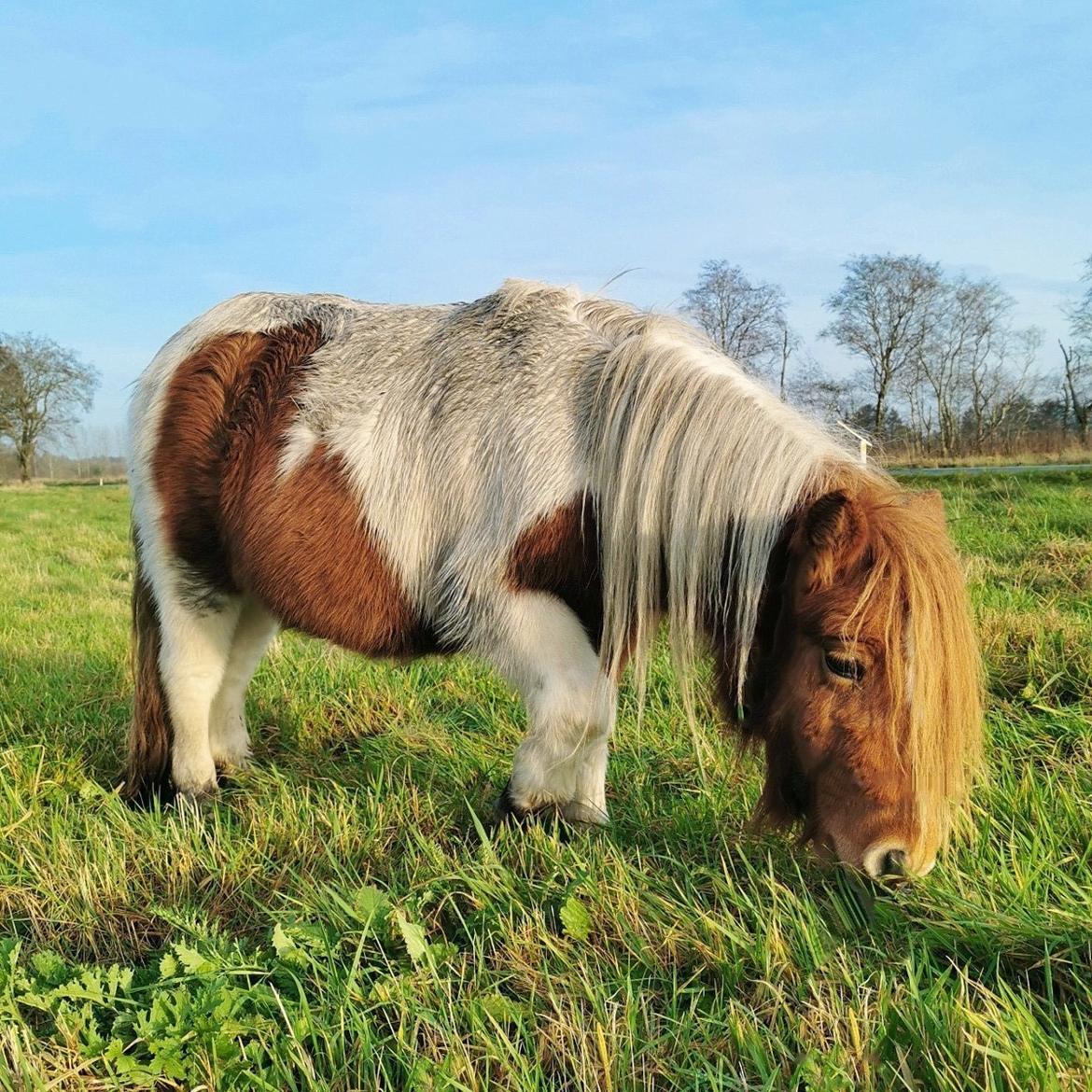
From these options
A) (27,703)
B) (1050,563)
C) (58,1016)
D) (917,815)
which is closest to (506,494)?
(917,815)

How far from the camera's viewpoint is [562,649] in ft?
8.46

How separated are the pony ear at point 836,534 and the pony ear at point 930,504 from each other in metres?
0.31

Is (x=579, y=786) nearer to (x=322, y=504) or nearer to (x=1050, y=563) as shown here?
(x=322, y=504)

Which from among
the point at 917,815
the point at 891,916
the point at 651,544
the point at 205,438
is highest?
the point at 205,438

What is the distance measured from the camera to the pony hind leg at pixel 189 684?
3.39 m

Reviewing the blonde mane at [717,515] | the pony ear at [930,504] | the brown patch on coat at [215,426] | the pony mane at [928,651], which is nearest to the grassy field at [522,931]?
the pony mane at [928,651]

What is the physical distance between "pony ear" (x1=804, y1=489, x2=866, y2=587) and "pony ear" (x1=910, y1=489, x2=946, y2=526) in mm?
309

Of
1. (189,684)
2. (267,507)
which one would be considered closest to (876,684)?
(267,507)

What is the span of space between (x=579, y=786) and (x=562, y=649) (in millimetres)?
552

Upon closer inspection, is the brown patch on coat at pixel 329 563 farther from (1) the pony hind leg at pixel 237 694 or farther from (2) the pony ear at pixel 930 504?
(2) the pony ear at pixel 930 504

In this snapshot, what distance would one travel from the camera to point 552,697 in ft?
8.25

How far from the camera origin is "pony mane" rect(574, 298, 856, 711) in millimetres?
2371

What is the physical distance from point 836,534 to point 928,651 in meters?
0.36

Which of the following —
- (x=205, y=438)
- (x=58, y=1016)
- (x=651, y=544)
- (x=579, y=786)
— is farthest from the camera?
(x=205, y=438)
